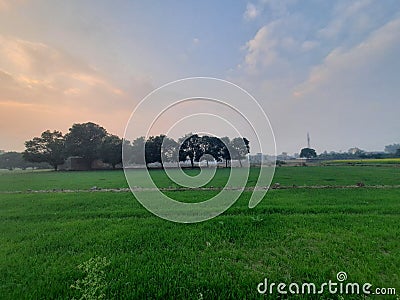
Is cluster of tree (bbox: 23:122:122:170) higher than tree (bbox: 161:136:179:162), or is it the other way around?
cluster of tree (bbox: 23:122:122:170)

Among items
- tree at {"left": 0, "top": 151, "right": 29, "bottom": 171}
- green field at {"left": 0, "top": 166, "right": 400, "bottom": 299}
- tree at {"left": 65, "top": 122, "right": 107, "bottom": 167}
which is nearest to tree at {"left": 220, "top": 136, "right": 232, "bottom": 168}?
green field at {"left": 0, "top": 166, "right": 400, "bottom": 299}

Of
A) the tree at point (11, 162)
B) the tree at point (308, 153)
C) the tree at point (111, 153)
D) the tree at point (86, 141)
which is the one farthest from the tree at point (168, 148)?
the tree at point (308, 153)

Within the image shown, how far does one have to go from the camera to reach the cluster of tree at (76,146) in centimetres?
5097

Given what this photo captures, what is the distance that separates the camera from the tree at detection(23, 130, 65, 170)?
5312 cm

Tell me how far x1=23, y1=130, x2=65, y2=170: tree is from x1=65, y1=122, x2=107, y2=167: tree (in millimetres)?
2707

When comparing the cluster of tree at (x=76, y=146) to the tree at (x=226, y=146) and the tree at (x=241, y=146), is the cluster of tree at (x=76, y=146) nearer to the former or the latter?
the tree at (x=226, y=146)

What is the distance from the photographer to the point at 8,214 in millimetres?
9430

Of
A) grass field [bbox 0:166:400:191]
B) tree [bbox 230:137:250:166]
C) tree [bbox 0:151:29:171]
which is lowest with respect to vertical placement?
grass field [bbox 0:166:400:191]

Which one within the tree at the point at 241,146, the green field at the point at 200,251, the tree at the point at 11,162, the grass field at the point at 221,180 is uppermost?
the tree at the point at 11,162

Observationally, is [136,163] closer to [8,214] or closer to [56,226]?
[56,226]

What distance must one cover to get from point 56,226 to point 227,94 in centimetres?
722

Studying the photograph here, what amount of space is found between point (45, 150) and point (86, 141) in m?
10.7

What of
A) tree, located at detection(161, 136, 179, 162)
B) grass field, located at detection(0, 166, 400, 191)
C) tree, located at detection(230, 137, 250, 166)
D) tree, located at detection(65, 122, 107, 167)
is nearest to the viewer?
tree, located at detection(230, 137, 250, 166)

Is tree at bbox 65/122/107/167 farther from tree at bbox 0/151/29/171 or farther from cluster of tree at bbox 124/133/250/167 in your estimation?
tree at bbox 0/151/29/171
